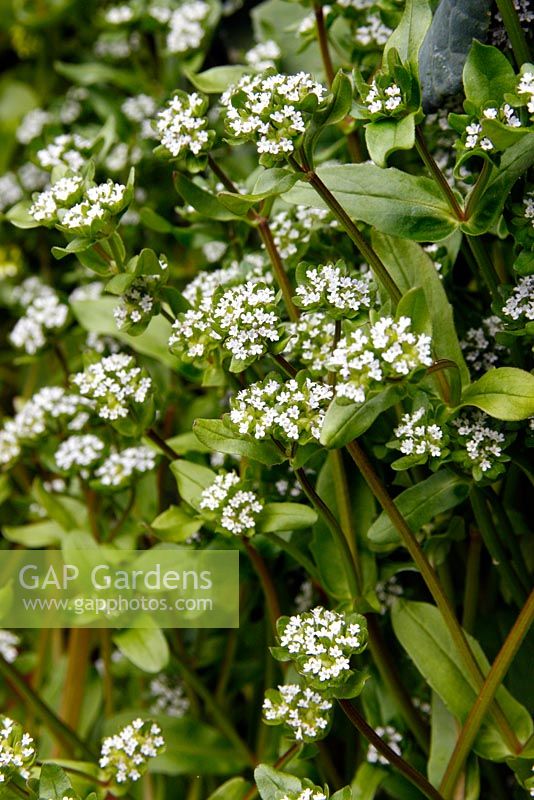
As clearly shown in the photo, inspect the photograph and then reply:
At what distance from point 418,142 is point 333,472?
0.37 meters

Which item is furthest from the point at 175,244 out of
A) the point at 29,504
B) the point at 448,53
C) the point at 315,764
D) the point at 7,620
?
the point at 315,764

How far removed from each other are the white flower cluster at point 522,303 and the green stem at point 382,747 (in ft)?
→ 1.27

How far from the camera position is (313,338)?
0.92 m

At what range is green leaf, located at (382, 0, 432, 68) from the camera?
84 centimetres

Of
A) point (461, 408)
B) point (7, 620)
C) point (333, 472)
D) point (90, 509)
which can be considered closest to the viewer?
point (461, 408)

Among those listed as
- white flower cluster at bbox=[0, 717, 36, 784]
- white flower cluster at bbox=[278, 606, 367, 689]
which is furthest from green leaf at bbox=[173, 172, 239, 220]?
white flower cluster at bbox=[0, 717, 36, 784]

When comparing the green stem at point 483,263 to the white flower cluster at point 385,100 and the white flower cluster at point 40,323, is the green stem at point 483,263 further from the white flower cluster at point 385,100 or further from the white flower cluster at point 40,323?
the white flower cluster at point 40,323

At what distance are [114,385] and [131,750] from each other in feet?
1.22

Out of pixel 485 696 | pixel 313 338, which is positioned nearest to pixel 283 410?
pixel 313 338

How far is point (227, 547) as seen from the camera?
1.07 metres

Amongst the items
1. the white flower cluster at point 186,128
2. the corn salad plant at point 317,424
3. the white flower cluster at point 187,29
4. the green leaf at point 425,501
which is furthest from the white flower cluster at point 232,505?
the white flower cluster at point 187,29

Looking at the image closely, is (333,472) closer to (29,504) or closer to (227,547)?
(227,547)

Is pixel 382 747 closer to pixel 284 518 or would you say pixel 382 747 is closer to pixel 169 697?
pixel 284 518

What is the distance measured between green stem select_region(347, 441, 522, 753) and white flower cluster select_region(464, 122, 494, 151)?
284 millimetres
